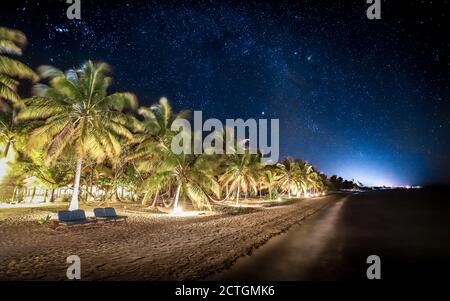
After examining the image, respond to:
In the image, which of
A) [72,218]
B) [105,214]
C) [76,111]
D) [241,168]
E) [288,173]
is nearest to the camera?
[72,218]

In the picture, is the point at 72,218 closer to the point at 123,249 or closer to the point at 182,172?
the point at 123,249

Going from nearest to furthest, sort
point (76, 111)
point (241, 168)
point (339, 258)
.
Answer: point (339, 258), point (76, 111), point (241, 168)

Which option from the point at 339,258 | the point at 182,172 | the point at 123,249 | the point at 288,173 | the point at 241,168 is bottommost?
the point at 339,258

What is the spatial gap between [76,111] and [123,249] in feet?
43.3

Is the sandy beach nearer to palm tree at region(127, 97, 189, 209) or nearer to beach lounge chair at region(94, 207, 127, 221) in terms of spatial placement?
beach lounge chair at region(94, 207, 127, 221)

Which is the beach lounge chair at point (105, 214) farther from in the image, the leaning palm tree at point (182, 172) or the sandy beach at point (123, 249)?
the leaning palm tree at point (182, 172)

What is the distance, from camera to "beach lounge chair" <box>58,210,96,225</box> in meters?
12.9

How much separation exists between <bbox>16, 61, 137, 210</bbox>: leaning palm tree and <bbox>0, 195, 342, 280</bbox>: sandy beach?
5503 millimetres

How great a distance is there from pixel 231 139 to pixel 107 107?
19.5 m

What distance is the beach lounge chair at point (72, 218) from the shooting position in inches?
507

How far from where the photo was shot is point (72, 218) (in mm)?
13406

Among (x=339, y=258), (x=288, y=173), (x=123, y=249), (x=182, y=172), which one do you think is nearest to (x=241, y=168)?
(x=182, y=172)

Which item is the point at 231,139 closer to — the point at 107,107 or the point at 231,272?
the point at 107,107

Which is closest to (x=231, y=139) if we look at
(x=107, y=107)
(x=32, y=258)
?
(x=107, y=107)
